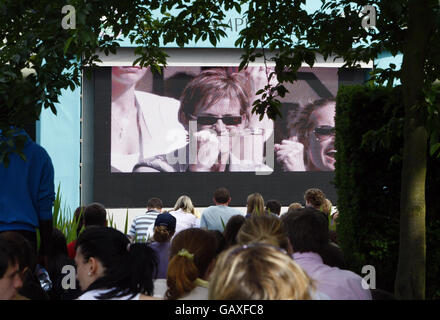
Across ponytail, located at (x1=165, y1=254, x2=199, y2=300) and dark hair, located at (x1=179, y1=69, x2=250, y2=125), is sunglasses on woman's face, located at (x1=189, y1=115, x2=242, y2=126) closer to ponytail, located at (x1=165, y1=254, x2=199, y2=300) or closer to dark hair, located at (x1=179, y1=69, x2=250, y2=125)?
dark hair, located at (x1=179, y1=69, x2=250, y2=125)

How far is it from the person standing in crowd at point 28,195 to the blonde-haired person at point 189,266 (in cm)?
121

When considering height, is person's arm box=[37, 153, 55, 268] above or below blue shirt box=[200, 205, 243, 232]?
above

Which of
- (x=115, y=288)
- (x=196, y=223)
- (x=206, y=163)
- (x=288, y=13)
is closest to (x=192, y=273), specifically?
(x=115, y=288)

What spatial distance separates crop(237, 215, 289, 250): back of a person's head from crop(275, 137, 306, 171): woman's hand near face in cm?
1318

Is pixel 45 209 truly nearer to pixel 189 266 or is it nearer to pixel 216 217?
pixel 189 266

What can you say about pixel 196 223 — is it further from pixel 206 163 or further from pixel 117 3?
pixel 206 163

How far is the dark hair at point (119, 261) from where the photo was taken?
2945 millimetres

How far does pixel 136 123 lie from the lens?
55.0 ft

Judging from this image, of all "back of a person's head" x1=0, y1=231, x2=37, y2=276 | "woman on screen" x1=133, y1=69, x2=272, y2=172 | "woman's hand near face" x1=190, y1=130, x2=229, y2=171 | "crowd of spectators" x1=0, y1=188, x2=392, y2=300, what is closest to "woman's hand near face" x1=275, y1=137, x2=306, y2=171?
"woman on screen" x1=133, y1=69, x2=272, y2=172

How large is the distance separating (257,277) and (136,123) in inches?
601

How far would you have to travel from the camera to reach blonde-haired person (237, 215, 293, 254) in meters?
3.82

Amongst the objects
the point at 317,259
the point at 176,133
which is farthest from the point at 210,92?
the point at 317,259
